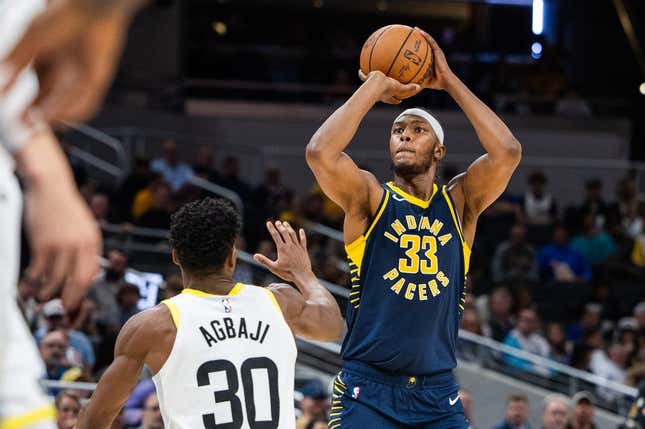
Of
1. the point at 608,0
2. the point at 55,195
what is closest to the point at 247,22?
the point at 608,0

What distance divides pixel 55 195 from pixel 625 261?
43.7 feet

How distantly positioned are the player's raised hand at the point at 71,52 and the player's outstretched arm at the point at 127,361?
7.65ft

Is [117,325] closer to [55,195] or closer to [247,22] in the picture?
[55,195]

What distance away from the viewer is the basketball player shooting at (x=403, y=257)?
5.53m

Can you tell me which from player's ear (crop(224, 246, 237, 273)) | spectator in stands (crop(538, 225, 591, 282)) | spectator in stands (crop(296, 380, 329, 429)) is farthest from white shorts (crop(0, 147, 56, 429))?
spectator in stands (crop(538, 225, 591, 282))

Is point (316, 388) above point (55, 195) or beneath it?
beneath

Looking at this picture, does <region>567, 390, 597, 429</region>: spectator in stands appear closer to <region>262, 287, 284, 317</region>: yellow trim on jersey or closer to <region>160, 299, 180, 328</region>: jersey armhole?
<region>262, 287, 284, 317</region>: yellow trim on jersey

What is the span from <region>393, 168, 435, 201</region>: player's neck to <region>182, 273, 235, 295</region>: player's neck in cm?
151

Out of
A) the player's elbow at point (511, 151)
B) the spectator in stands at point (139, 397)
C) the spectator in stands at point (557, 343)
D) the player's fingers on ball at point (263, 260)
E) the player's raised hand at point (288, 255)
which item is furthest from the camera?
the spectator in stands at point (557, 343)

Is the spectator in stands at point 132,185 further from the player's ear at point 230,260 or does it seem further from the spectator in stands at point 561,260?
the player's ear at point 230,260

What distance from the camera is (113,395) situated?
4457 millimetres

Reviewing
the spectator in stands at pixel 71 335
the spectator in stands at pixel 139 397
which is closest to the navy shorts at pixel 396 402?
the spectator in stands at pixel 139 397

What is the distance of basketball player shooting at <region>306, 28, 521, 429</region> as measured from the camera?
218 inches

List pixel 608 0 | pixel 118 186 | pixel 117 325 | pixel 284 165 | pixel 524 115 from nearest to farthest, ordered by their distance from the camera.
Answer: pixel 117 325 → pixel 118 186 → pixel 284 165 → pixel 524 115 → pixel 608 0
